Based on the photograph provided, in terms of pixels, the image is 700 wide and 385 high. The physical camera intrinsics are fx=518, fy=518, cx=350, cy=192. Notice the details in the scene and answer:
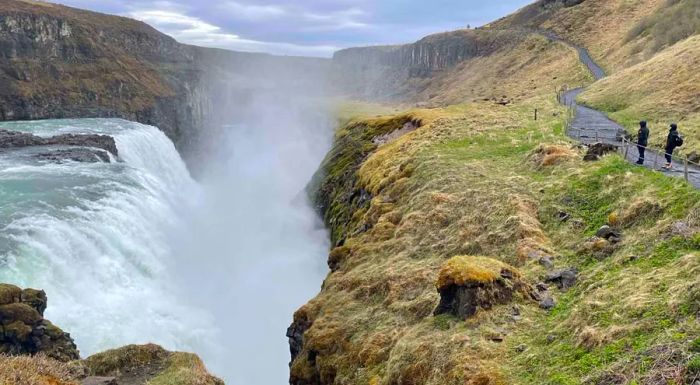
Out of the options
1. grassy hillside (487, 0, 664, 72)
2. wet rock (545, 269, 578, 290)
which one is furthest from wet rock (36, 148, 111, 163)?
grassy hillside (487, 0, 664, 72)

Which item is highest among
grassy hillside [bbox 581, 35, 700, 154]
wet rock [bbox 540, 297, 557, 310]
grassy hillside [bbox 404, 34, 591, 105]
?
grassy hillside [bbox 404, 34, 591, 105]

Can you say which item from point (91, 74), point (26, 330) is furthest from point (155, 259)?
point (91, 74)

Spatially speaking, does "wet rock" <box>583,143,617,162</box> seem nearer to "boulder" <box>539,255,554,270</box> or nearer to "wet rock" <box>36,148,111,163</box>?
"boulder" <box>539,255,554,270</box>

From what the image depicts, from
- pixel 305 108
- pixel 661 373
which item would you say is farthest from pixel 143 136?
pixel 305 108

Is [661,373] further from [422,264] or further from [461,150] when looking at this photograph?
[461,150]

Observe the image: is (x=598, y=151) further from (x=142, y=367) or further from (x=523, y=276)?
(x=142, y=367)

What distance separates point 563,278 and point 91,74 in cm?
11738

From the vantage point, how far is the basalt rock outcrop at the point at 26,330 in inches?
761

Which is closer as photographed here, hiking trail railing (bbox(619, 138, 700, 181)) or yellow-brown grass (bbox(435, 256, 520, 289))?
yellow-brown grass (bbox(435, 256, 520, 289))

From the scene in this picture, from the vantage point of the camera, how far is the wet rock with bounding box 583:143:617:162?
22.3m

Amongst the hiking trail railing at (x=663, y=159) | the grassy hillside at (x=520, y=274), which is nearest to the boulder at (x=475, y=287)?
the grassy hillside at (x=520, y=274)

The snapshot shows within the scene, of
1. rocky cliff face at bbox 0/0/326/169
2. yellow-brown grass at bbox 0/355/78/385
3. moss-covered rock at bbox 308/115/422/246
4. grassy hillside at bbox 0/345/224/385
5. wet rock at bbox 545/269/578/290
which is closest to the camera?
yellow-brown grass at bbox 0/355/78/385

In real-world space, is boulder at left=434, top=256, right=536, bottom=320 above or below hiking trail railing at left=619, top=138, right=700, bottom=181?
below

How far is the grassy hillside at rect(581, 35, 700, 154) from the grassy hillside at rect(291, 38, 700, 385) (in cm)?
651
